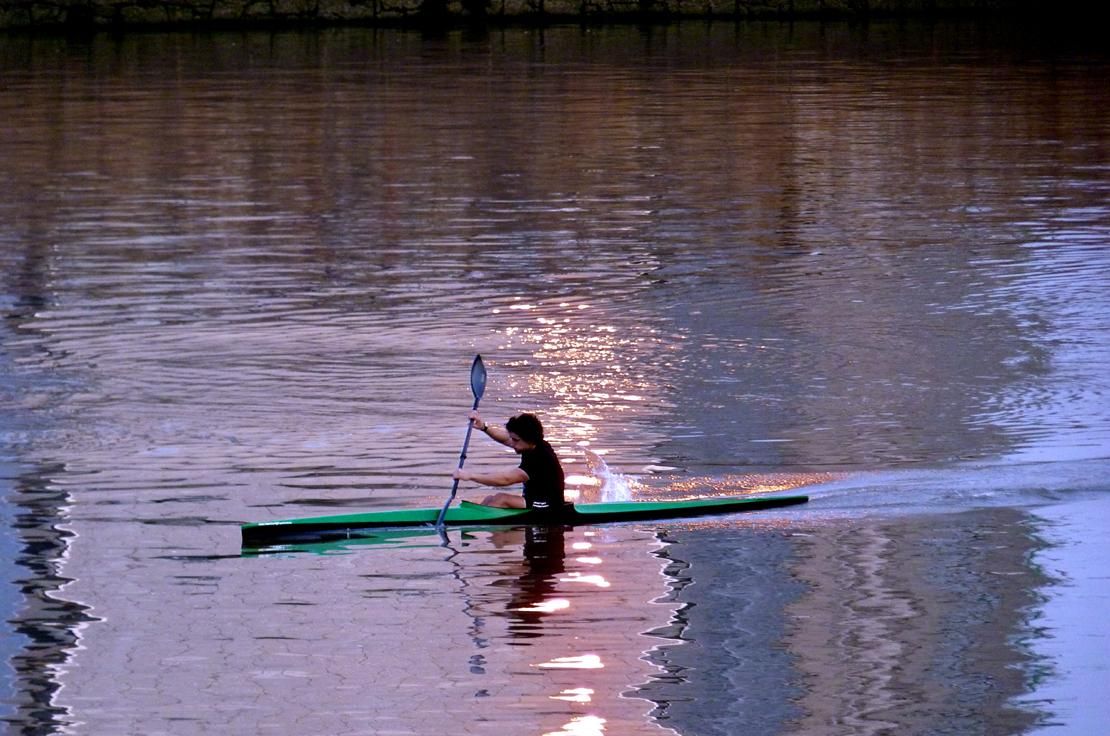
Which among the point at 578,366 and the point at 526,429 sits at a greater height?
the point at 526,429

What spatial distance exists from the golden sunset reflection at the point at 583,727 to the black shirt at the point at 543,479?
2750 mm

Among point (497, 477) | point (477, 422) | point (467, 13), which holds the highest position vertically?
point (467, 13)

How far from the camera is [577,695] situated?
7.32 m

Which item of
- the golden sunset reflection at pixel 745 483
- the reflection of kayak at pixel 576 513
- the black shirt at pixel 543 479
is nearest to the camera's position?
the reflection of kayak at pixel 576 513

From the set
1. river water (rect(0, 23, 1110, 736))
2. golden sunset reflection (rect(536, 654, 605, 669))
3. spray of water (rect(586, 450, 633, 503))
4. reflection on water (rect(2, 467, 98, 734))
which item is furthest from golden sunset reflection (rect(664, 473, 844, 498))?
reflection on water (rect(2, 467, 98, 734))

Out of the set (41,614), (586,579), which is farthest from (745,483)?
(41,614)

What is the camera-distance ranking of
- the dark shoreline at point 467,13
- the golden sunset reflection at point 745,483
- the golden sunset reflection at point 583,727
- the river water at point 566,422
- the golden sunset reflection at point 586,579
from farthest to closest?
the dark shoreline at point 467,13, the golden sunset reflection at point 745,483, the golden sunset reflection at point 586,579, the river water at point 566,422, the golden sunset reflection at point 583,727

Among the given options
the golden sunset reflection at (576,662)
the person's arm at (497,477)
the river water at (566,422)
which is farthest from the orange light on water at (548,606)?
the person's arm at (497,477)

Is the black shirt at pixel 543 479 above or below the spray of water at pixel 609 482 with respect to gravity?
above

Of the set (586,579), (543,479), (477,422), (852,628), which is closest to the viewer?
(852,628)

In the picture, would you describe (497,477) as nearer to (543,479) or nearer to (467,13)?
(543,479)

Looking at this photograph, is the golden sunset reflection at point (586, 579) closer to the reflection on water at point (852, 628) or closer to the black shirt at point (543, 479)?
the reflection on water at point (852, 628)

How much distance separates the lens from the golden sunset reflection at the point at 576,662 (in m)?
7.67

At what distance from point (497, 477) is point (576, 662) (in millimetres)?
2395
